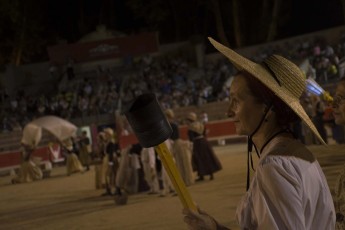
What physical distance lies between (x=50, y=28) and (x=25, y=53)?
361cm

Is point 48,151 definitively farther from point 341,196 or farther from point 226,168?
point 341,196

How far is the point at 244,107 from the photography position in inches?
84.4

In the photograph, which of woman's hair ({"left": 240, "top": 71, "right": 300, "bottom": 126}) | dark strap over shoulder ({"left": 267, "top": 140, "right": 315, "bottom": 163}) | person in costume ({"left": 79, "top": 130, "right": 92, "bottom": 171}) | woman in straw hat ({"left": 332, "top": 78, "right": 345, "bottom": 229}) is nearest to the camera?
dark strap over shoulder ({"left": 267, "top": 140, "right": 315, "bottom": 163})

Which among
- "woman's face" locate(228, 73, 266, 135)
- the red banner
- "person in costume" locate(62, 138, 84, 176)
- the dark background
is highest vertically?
the dark background

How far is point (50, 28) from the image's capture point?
137 ft

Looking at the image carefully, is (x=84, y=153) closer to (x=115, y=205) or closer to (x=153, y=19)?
(x=115, y=205)

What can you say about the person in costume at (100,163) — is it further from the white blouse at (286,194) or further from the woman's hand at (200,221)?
the white blouse at (286,194)

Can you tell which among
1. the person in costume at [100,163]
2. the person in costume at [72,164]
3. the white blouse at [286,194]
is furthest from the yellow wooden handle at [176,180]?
the person in costume at [72,164]

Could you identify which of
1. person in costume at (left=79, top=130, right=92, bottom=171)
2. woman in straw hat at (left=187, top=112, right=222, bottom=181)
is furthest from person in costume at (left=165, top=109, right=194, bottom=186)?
person in costume at (left=79, top=130, right=92, bottom=171)

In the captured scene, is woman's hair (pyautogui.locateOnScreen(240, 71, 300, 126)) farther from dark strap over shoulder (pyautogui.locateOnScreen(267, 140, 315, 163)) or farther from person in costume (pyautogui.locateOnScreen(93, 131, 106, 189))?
person in costume (pyautogui.locateOnScreen(93, 131, 106, 189))

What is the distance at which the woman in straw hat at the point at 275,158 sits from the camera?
73.6 inches

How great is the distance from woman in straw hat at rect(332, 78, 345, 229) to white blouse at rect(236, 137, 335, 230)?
0.80m

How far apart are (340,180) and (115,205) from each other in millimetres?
8828

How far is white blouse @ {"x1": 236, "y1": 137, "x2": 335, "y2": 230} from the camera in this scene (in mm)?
1860
